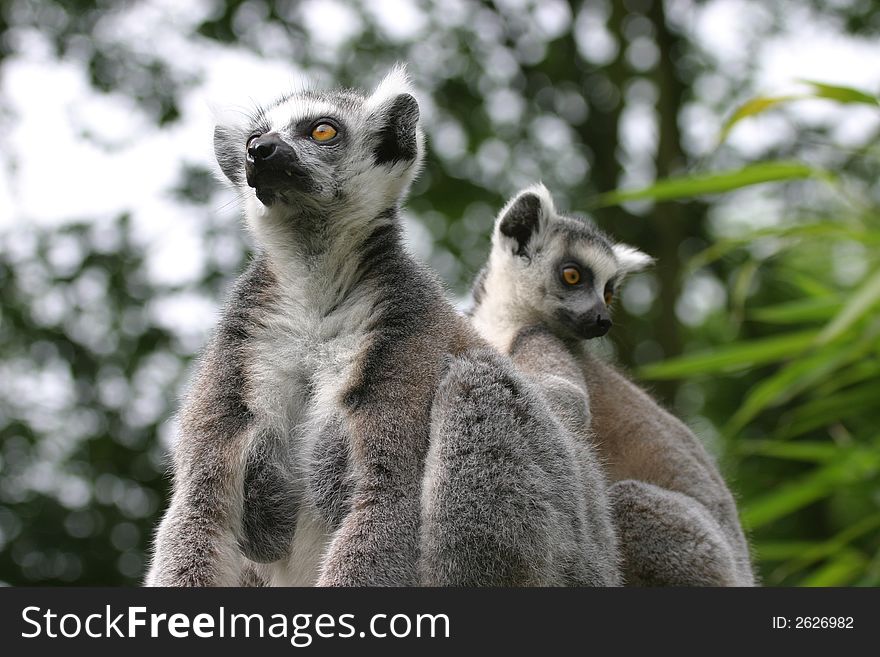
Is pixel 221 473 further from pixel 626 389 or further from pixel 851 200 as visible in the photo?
pixel 851 200

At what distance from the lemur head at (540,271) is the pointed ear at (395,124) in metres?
Answer: 1.39

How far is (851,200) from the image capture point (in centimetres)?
551

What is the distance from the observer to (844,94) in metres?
4.97

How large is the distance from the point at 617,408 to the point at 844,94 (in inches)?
74.9

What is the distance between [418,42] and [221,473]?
11.1 meters

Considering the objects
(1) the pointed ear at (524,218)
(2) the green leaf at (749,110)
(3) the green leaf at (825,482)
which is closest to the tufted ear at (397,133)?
(1) the pointed ear at (524,218)

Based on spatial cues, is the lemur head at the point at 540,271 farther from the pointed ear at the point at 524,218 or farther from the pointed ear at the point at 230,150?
the pointed ear at the point at 230,150

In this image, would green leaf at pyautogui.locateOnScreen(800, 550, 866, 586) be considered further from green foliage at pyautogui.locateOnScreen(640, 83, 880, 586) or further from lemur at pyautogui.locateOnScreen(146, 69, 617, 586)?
lemur at pyautogui.locateOnScreen(146, 69, 617, 586)

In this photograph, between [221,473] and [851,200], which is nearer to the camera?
[221,473]

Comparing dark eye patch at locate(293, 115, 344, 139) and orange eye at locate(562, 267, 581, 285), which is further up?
orange eye at locate(562, 267, 581, 285)

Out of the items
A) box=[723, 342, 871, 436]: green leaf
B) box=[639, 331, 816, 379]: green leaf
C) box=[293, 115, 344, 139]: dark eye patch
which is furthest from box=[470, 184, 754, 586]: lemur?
box=[293, 115, 344, 139]: dark eye patch

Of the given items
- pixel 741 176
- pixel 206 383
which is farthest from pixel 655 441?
pixel 206 383

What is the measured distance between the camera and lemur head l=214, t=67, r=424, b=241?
12.4 ft

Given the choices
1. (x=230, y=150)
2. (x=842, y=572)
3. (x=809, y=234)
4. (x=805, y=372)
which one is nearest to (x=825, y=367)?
(x=805, y=372)
